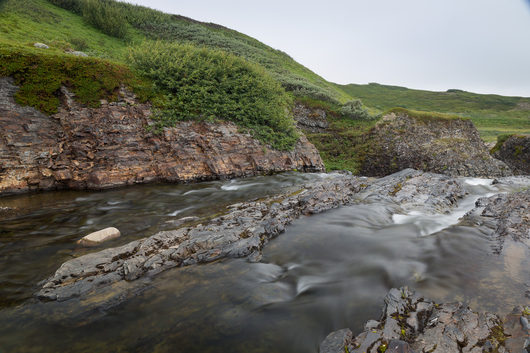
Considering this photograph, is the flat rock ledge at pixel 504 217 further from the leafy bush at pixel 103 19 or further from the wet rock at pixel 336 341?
the leafy bush at pixel 103 19

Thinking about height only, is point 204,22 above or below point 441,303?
above

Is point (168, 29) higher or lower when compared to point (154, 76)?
higher

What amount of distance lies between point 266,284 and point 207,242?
204 cm

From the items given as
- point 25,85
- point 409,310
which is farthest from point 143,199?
point 409,310

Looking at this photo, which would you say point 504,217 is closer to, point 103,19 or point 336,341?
point 336,341

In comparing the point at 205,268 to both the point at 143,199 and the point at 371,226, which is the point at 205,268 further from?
the point at 143,199

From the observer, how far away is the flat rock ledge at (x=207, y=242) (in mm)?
5051

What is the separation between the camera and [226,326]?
4047 millimetres

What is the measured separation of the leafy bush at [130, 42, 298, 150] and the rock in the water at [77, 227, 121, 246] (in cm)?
798

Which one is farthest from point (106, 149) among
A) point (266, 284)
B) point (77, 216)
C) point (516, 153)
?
point (516, 153)

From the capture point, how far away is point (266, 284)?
514 centimetres

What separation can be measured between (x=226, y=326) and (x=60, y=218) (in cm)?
784

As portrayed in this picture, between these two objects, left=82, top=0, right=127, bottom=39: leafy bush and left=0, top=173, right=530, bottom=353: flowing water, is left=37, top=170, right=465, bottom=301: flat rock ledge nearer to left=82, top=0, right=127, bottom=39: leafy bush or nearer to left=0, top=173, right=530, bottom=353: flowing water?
left=0, top=173, right=530, bottom=353: flowing water

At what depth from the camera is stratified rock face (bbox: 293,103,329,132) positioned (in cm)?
3095
